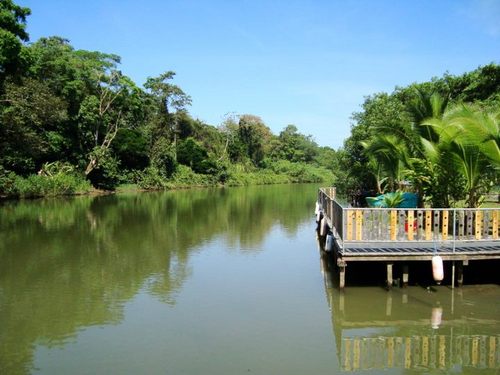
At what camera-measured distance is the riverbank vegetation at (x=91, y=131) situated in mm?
27875

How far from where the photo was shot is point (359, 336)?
7.50 metres

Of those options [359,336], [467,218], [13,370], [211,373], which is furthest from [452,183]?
[13,370]

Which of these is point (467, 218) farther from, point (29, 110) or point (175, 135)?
point (175, 135)

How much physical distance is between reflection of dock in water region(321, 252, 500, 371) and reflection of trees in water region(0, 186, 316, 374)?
11.7 ft

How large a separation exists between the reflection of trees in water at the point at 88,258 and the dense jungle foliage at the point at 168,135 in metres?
4.96

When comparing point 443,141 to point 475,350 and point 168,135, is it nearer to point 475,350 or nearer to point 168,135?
point 475,350

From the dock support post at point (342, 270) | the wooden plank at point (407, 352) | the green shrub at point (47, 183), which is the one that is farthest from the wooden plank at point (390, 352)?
the green shrub at point (47, 183)

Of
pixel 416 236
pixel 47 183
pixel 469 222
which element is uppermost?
pixel 47 183

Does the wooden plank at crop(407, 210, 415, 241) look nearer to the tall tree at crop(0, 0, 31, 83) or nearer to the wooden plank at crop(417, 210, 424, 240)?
the wooden plank at crop(417, 210, 424, 240)

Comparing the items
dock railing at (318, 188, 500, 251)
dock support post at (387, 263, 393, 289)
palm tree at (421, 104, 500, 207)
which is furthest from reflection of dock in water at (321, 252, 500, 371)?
palm tree at (421, 104, 500, 207)

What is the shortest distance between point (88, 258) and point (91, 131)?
95.7 ft

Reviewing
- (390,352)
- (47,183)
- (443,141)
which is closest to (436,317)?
(390,352)

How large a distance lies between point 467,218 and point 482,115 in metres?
2.14

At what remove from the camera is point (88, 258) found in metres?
13.4
